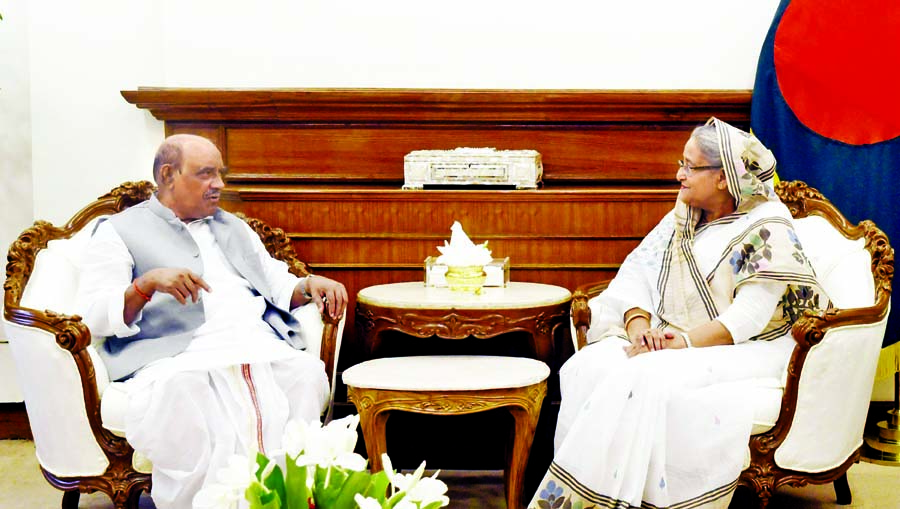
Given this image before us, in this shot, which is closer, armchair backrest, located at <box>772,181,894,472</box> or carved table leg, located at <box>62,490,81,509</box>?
armchair backrest, located at <box>772,181,894,472</box>

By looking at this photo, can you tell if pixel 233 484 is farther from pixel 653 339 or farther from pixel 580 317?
pixel 580 317

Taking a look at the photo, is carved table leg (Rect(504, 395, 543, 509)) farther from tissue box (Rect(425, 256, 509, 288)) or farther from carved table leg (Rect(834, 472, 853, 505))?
carved table leg (Rect(834, 472, 853, 505))

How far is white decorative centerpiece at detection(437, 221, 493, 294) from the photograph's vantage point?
384cm

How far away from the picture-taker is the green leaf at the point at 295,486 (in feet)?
5.17

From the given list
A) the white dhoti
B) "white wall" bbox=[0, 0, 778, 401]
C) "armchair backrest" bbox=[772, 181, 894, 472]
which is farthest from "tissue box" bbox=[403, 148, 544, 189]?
"armchair backrest" bbox=[772, 181, 894, 472]

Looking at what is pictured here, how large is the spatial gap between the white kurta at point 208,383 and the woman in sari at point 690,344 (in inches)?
34.7

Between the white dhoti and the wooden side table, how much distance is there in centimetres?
20

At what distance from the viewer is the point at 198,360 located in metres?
3.13

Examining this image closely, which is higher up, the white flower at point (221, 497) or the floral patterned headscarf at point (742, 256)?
the floral patterned headscarf at point (742, 256)

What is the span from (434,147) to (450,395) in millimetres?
1603

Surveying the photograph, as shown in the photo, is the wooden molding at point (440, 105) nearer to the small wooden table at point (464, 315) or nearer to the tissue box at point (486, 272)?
the tissue box at point (486, 272)

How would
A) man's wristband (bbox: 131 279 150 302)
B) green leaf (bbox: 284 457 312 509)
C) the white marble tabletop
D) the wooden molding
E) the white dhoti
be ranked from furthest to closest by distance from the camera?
1. the wooden molding
2. the white marble tabletop
3. man's wristband (bbox: 131 279 150 302)
4. the white dhoti
5. green leaf (bbox: 284 457 312 509)

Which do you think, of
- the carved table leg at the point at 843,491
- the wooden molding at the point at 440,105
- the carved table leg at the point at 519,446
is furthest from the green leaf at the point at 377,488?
the wooden molding at the point at 440,105

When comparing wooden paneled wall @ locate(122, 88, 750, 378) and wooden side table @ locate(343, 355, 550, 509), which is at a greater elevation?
wooden paneled wall @ locate(122, 88, 750, 378)
